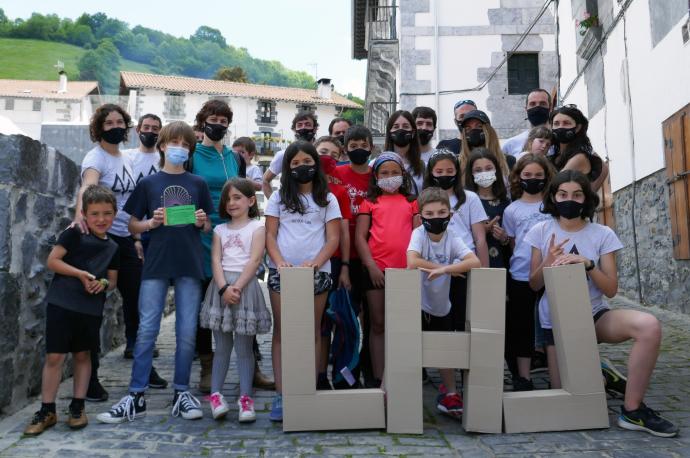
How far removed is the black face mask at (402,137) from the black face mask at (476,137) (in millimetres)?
496

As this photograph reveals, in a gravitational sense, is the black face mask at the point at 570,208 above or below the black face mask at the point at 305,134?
below

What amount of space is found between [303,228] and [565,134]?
202 centimetres

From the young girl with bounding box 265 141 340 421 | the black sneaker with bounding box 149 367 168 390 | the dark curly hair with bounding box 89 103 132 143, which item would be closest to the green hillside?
the dark curly hair with bounding box 89 103 132 143

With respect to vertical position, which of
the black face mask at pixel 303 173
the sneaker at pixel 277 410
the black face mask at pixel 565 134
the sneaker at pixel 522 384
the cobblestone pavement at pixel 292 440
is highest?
the black face mask at pixel 565 134

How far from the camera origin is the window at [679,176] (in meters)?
6.89

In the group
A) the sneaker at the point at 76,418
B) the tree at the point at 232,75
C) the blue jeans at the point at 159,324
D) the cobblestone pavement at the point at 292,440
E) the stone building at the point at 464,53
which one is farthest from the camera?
the tree at the point at 232,75

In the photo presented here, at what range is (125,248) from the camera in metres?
4.49

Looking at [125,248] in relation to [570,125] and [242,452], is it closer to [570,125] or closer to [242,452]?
[242,452]

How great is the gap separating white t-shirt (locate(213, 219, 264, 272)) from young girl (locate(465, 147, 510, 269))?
1539 mm

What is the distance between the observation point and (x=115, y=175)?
438 cm

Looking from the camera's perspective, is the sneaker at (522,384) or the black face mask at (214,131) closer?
the sneaker at (522,384)

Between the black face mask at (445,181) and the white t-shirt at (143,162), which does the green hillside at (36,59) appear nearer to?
the white t-shirt at (143,162)

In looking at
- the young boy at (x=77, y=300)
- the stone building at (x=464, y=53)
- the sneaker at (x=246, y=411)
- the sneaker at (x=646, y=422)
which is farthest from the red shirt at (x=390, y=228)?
the stone building at (x=464, y=53)

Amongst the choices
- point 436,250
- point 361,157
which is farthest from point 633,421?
point 361,157
